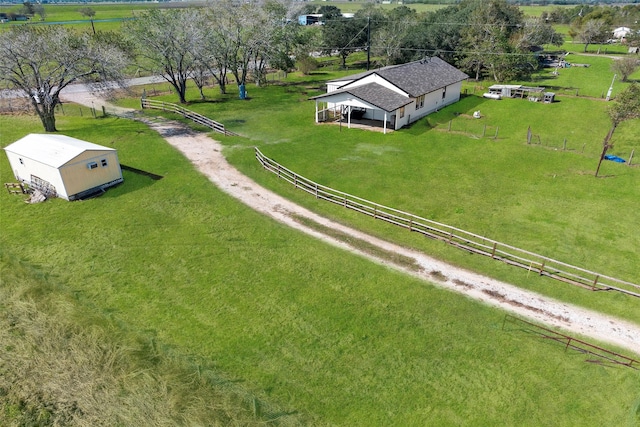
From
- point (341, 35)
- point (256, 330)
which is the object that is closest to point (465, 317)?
point (256, 330)

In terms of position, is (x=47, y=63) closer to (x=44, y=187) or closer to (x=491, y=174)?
(x=44, y=187)

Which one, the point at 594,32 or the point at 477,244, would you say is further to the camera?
the point at 594,32

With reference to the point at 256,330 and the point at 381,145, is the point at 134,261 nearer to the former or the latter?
the point at 256,330

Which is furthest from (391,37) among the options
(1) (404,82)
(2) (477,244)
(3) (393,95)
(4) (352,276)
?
(4) (352,276)

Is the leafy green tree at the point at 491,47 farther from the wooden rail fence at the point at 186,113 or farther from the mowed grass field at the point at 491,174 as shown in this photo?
the wooden rail fence at the point at 186,113

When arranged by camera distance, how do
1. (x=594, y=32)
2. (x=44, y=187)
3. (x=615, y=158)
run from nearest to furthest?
(x=44, y=187) → (x=615, y=158) → (x=594, y=32)

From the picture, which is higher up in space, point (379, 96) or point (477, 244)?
point (379, 96)

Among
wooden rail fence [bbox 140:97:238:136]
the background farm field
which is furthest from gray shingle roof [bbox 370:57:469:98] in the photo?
the background farm field
